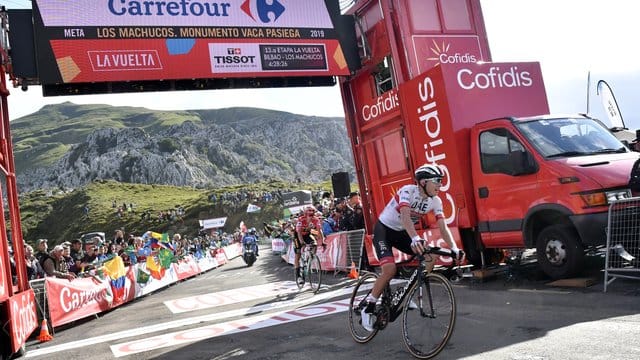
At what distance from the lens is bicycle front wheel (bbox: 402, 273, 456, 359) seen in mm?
4777

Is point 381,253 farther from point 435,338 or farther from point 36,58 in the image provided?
point 36,58

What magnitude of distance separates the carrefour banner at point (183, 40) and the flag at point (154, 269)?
9.48 metres

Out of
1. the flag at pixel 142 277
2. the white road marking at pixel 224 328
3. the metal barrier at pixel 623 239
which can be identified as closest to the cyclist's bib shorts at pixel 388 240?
the white road marking at pixel 224 328

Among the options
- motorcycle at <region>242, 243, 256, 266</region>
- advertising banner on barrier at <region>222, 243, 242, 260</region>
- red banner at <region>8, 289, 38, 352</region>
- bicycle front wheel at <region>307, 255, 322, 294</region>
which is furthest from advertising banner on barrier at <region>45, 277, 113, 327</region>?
advertising banner on barrier at <region>222, 243, 242, 260</region>

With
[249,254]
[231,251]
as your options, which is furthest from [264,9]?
[231,251]

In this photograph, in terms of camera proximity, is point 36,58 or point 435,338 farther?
point 36,58

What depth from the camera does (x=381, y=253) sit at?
5.66 metres

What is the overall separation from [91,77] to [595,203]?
31.8ft

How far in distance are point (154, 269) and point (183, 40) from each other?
1054 cm

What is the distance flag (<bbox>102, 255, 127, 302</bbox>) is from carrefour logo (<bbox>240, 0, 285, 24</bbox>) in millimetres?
7867

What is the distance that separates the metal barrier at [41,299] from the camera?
10.5m

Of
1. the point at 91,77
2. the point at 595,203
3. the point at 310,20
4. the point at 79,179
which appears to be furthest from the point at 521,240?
the point at 79,179

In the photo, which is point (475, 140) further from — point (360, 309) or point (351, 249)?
point (351, 249)

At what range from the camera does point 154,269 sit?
1964 cm
